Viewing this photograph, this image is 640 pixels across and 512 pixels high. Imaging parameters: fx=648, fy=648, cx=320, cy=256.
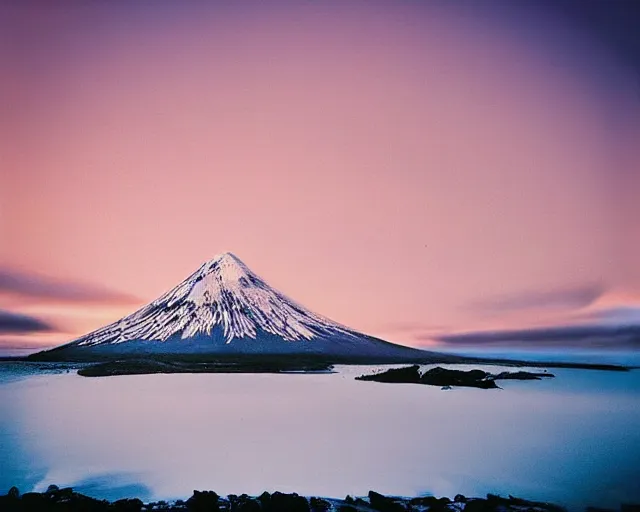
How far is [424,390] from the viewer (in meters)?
12.8

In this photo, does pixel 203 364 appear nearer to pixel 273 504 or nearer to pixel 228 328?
pixel 228 328

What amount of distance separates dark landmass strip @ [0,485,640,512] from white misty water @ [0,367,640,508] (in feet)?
0.96

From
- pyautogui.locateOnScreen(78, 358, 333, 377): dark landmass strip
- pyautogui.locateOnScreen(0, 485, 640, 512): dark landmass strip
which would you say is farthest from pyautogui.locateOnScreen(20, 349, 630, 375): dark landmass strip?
pyautogui.locateOnScreen(0, 485, 640, 512): dark landmass strip

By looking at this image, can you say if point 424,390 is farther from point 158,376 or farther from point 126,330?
point 126,330

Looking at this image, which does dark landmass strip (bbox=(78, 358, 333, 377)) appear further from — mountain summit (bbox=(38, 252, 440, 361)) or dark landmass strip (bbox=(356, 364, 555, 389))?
dark landmass strip (bbox=(356, 364, 555, 389))

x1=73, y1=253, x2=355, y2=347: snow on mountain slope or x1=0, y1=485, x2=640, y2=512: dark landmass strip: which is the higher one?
x1=73, y1=253, x2=355, y2=347: snow on mountain slope

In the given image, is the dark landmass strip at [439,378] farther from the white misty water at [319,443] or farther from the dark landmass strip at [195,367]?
the dark landmass strip at [195,367]

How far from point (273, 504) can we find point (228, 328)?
844 inches

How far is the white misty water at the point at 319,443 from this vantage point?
18.0ft

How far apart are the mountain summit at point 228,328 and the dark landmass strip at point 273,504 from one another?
54.0ft

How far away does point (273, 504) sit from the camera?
472 cm

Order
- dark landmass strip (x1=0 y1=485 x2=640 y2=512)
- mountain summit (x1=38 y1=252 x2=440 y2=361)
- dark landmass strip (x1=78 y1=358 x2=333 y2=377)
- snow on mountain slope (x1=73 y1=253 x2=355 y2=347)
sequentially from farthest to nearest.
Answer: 1. snow on mountain slope (x1=73 y1=253 x2=355 y2=347)
2. mountain summit (x1=38 y1=252 x2=440 y2=361)
3. dark landmass strip (x1=78 y1=358 x2=333 y2=377)
4. dark landmass strip (x1=0 y1=485 x2=640 y2=512)

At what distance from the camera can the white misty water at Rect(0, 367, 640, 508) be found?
5.47 m

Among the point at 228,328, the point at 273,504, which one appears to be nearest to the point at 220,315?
the point at 228,328
